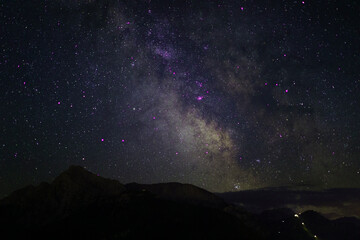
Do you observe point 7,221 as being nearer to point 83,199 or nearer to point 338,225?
point 83,199

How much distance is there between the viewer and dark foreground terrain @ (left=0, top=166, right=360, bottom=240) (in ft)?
56.9

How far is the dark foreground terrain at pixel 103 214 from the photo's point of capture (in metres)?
17.3

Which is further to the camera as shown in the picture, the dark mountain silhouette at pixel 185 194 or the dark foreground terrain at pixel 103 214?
the dark mountain silhouette at pixel 185 194

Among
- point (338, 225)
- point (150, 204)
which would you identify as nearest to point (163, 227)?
point (150, 204)

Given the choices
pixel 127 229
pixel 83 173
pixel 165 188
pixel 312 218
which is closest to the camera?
pixel 127 229

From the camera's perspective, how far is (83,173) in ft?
80.9

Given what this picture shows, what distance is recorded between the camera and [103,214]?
19.9m

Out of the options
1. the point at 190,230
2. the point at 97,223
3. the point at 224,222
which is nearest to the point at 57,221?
the point at 97,223

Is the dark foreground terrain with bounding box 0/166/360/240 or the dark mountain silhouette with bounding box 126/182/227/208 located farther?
the dark mountain silhouette with bounding box 126/182/227/208

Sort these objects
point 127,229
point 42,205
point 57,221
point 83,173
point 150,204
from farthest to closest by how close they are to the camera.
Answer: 1. point 83,173
2. point 150,204
3. point 42,205
4. point 57,221
5. point 127,229

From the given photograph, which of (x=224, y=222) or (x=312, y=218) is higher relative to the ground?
(x=224, y=222)

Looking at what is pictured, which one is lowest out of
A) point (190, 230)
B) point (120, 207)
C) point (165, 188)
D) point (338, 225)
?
point (338, 225)

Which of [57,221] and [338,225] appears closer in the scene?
[57,221]

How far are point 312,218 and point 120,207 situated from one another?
8355 centimetres
